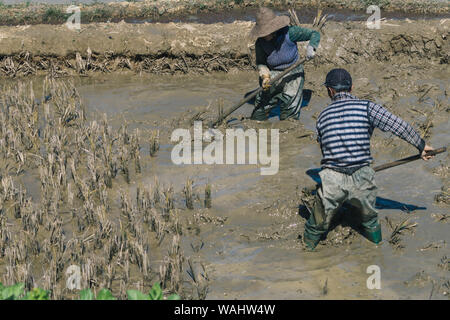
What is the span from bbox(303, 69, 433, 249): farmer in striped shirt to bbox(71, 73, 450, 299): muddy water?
344 millimetres

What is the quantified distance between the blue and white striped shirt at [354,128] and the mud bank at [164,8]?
7.28m

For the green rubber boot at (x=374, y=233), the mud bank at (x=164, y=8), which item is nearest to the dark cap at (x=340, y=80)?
the green rubber boot at (x=374, y=233)

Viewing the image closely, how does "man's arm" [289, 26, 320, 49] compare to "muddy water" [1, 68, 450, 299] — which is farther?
"man's arm" [289, 26, 320, 49]

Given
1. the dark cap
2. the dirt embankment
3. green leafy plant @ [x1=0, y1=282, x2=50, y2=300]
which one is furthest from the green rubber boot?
the dirt embankment

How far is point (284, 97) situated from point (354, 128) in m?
2.90

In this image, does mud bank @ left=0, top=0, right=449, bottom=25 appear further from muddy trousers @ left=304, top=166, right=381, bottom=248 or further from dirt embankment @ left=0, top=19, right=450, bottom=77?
muddy trousers @ left=304, top=166, right=381, bottom=248

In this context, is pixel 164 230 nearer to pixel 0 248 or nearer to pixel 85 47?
pixel 0 248

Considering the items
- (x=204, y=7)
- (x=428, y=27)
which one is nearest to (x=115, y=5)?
(x=204, y=7)

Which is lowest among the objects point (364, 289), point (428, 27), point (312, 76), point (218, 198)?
point (364, 289)

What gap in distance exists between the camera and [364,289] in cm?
480

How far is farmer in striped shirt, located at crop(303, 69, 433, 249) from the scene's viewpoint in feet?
16.4

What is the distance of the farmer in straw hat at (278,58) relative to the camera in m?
7.23
